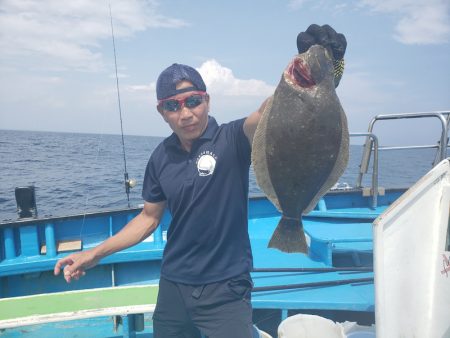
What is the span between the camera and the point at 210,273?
2.44 m

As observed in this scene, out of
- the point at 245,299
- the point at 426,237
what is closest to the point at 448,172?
the point at 426,237

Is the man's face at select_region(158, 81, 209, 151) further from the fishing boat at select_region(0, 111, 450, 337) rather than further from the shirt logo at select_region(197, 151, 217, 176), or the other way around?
the fishing boat at select_region(0, 111, 450, 337)

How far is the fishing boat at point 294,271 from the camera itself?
2.43 m

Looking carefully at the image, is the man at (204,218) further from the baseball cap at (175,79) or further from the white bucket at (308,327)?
the white bucket at (308,327)

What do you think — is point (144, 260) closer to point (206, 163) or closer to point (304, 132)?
point (206, 163)

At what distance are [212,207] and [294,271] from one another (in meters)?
2.37

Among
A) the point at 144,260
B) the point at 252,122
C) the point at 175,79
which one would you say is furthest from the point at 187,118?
the point at 144,260

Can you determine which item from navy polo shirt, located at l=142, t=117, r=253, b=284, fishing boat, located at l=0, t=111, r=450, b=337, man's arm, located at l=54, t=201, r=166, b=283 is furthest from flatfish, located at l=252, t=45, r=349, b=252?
man's arm, located at l=54, t=201, r=166, b=283

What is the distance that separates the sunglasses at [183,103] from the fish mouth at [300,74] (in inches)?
25.1

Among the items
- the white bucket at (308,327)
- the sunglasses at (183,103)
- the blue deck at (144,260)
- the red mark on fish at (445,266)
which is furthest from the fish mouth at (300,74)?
the blue deck at (144,260)

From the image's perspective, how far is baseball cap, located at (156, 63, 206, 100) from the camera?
2.46 metres

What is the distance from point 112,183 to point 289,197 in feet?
62.1

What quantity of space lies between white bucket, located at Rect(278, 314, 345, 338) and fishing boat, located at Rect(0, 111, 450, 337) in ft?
0.73

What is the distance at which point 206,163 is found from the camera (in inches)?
97.2
